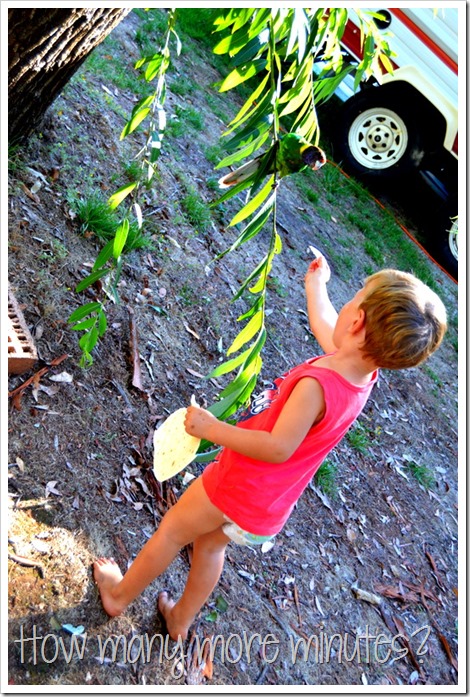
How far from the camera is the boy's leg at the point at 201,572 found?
2.18m

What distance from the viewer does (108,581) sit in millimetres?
2246

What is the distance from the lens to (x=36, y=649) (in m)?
2.02

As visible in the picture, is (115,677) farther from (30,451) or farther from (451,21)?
(451,21)

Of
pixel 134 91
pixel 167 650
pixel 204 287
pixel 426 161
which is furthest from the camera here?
pixel 426 161

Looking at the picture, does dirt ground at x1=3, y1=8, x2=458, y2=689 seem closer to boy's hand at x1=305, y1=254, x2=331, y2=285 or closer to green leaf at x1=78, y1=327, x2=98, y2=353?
green leaf at x1=78, y1=327, x2=98, y2=353

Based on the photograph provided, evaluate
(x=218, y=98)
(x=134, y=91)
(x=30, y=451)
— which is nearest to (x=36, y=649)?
(x=30, y=451)

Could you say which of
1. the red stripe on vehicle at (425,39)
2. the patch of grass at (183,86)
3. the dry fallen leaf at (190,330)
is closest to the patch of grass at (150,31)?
the patch of grass at (183,86)

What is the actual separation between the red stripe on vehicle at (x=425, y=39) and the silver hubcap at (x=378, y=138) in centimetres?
→ 58

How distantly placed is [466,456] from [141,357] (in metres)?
1.36

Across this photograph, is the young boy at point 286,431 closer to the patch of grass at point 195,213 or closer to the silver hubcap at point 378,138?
the patch of grass at point 195,213

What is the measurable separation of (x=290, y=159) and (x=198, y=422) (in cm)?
72

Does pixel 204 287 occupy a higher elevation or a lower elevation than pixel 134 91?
lower

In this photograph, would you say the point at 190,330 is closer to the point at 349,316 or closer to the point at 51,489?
the point at 51,489

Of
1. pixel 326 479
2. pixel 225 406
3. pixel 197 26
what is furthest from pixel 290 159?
pixel 197 26
